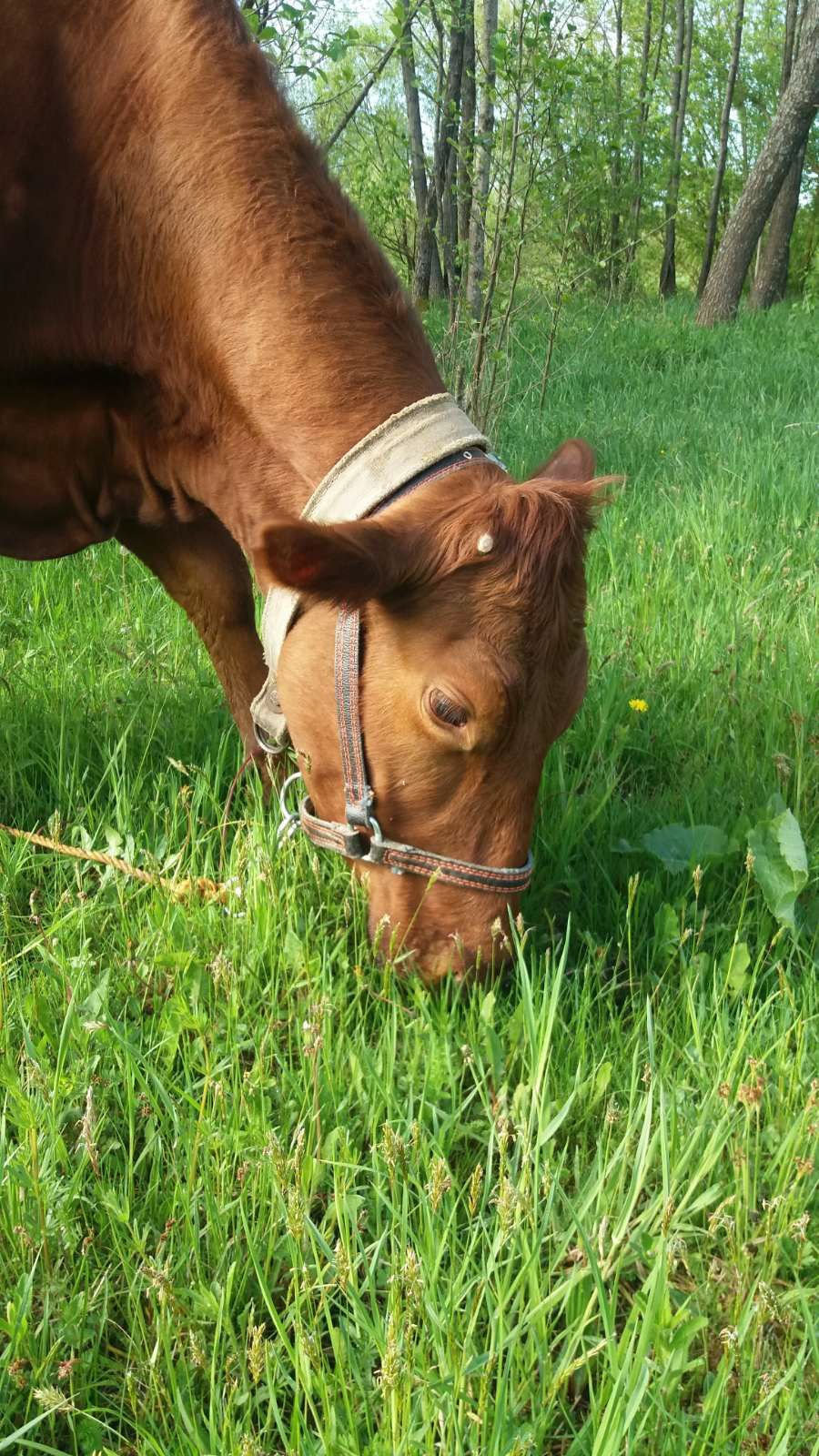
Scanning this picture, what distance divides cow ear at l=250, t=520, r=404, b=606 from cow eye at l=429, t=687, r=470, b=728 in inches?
9.4

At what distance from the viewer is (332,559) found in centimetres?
206

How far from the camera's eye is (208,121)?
2.71 m

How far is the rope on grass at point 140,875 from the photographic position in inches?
105

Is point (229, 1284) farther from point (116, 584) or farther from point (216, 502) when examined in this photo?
point (116, 584)

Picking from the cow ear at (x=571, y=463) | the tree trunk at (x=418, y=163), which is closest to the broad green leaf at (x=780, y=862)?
the cow ear at (x=571, y=463)

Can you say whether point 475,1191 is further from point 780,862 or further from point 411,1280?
point 780,862

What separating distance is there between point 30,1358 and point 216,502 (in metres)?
1.98

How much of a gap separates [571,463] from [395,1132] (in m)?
1.78

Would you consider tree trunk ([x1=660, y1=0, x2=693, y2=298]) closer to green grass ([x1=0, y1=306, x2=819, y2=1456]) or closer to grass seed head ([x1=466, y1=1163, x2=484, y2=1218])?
green grass ([x1=0, y1=306, x2=819, y2=1456])

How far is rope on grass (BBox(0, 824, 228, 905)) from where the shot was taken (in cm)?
268

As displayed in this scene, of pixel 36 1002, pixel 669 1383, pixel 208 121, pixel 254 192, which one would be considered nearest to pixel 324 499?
pixel 254 192

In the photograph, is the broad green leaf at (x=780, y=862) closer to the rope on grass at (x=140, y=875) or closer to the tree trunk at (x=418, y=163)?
the rope on grass at (x=140, y=875)

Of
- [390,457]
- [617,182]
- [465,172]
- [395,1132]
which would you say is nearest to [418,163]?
[617,182]

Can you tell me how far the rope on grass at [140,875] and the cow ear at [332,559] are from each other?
883 millimetres
